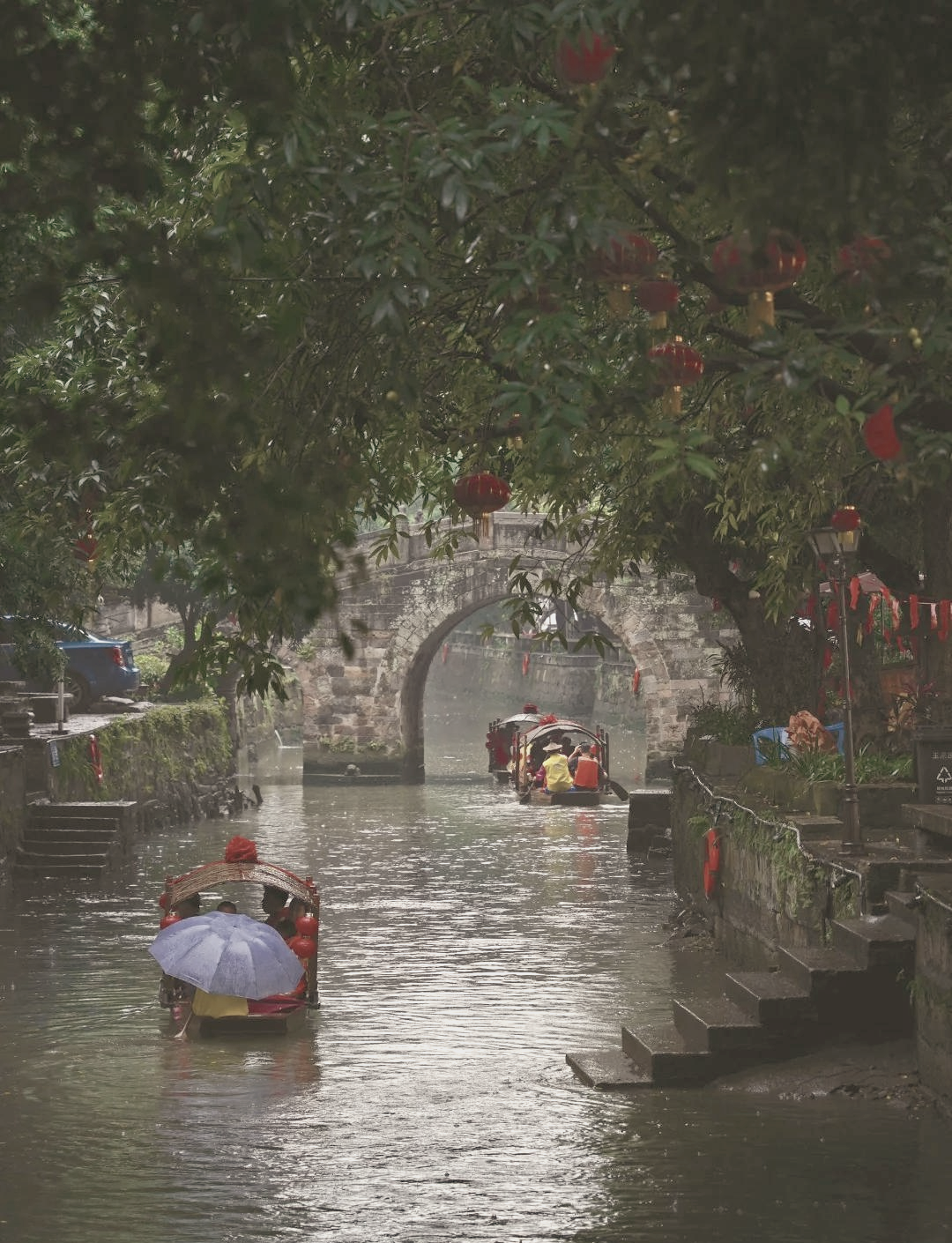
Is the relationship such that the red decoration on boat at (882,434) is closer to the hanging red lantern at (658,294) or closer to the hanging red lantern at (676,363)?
the hanging red lantern at (658,294)

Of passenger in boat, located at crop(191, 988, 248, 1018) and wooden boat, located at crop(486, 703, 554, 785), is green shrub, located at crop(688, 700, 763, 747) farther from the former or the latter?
wooden boat, located at crop(486, 703, 554, 785)

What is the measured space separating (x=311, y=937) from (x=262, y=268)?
7.20m

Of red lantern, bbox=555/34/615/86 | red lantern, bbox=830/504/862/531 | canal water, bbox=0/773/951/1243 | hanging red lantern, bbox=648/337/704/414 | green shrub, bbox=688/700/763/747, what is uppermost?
red lantern, bbox=555/34/615/86

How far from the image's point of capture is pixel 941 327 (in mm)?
7172

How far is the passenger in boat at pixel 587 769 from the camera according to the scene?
3322 cm

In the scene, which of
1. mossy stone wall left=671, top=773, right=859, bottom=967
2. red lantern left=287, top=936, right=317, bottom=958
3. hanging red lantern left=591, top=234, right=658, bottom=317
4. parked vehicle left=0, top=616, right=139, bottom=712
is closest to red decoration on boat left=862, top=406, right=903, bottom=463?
hanging red lantern left=591, top=234, right=658, bottom=317

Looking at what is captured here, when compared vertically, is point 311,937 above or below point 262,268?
below

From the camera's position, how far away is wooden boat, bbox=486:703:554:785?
125 ft

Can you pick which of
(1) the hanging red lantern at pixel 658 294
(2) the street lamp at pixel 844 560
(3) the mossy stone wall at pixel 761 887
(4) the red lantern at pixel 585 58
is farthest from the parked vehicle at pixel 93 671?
(4) the red lantern at pixel 585 58

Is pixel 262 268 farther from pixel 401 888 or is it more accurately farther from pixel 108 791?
pixel 108 791

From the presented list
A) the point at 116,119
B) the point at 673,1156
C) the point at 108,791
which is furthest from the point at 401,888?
the point at 116,119

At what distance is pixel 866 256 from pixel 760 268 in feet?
1.28

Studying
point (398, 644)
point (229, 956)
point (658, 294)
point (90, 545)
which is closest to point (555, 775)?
point (398, 644)

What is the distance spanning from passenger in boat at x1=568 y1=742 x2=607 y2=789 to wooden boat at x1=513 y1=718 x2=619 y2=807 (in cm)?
9
